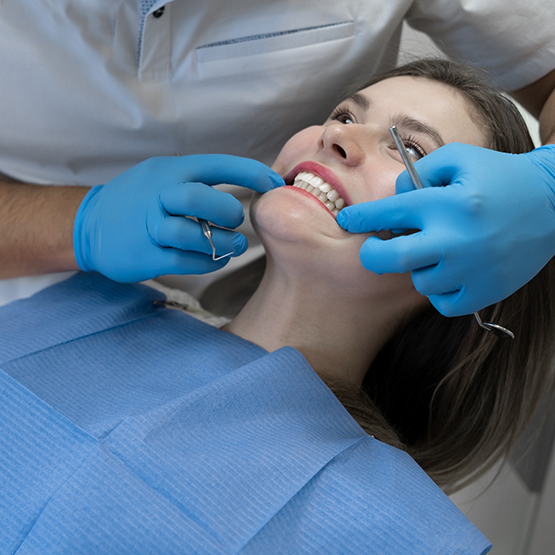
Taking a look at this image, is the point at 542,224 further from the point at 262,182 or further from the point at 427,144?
the point at 262,182

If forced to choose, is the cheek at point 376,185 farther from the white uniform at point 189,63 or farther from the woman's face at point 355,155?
the white uniform at point 189,63

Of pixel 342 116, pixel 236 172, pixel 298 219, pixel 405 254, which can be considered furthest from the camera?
pixel 342 116

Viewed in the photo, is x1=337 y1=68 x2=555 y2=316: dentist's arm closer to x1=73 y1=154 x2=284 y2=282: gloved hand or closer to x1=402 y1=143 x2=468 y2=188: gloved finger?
x1=402 y1=143 x2=468 y2=188: gloved finger

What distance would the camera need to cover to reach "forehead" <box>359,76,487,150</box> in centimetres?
112

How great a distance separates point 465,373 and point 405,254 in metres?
0.59

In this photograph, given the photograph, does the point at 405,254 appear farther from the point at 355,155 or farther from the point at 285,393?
the point at 285,393

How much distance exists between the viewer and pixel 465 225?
91 centimetres

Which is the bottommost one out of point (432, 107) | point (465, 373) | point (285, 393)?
point (465, 373)

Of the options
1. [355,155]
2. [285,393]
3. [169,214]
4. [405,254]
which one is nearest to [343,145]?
→ [355,155]

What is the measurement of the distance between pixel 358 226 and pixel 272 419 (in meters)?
0.40

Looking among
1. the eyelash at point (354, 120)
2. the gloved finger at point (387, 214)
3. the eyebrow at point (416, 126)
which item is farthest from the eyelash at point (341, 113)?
the gloved finger at point (387, 214)

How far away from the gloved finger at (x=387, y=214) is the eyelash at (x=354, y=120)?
231 mm

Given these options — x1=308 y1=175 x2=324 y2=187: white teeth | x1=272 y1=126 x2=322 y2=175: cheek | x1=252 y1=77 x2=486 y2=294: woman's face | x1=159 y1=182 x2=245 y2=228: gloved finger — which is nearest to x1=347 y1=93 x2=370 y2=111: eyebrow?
x1=252 y1=77 x2=486 y2=294: woman's face

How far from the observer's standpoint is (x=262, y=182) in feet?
3.76
